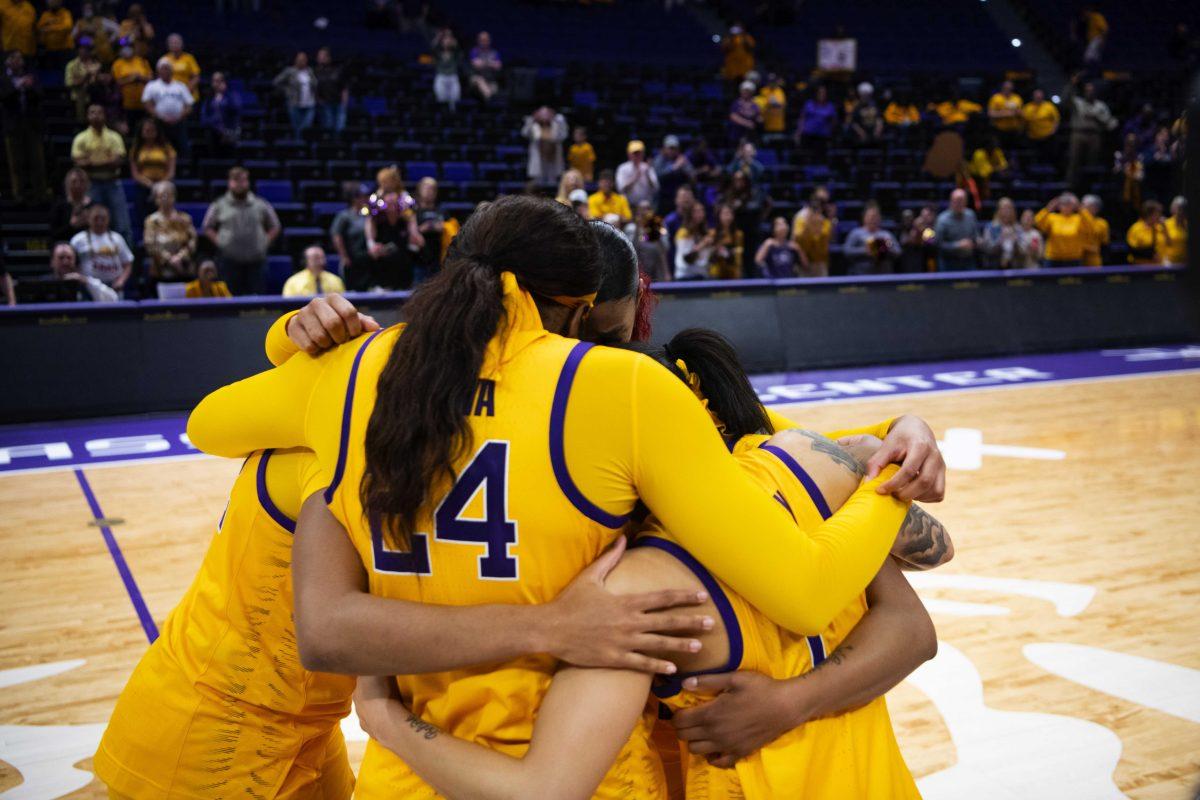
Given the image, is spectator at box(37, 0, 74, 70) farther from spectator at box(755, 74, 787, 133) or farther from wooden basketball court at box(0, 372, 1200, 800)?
spectator at box(755, 74, 787, 133)

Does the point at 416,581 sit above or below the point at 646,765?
above

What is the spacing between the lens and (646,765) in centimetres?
162

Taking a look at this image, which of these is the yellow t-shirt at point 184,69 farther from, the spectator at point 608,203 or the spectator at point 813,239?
the spectator at point 813,239

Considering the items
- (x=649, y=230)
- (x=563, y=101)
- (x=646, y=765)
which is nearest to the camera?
(x=646, y=765)

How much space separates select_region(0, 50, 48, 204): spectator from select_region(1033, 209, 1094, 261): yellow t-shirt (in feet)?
36.3

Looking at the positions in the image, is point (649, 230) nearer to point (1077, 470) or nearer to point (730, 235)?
point (730, 235)

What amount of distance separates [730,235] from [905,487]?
10.3 metres

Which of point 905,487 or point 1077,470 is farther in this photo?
point 1077,470

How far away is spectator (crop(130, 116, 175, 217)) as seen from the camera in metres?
11.1

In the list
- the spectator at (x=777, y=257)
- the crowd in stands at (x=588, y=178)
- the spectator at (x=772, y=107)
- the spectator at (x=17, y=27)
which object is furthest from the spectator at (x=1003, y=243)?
the spectator at (x=17, y=27)

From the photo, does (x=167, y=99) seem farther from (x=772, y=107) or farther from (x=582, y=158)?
(x=772, y=107)

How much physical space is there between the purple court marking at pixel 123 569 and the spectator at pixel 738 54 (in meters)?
14.5

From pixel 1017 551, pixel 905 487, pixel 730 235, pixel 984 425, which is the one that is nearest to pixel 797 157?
pixel 730 235

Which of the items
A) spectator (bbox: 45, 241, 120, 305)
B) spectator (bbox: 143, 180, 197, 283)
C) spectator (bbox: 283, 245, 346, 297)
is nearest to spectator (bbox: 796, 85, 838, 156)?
spectator (bbox: 283, 245, 346, 297)
